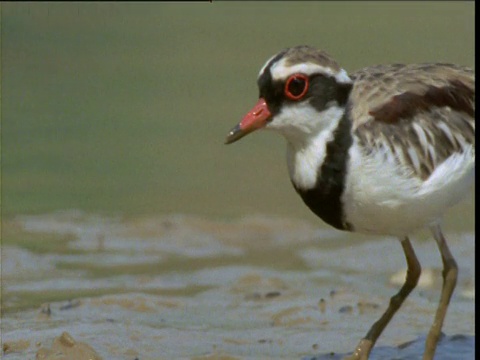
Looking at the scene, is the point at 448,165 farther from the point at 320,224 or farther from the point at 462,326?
the point at 320,224

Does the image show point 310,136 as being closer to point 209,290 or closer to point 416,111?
point 416,111

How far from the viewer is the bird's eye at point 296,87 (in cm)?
632

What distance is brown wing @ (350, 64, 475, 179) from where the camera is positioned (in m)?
6.48

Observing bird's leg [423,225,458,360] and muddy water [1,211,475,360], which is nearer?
bird's leg [423,225,458,360]

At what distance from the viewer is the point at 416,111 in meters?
6.67

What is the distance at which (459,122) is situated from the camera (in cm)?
682

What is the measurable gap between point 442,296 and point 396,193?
790mm

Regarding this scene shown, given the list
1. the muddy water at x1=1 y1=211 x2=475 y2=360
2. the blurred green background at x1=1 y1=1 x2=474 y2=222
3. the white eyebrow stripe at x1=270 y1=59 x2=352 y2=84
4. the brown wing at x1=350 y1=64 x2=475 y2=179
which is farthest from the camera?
the blurred green background at x1=1 y1=1 x2=474 y2=222

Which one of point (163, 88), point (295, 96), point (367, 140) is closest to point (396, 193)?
point (367, 140)

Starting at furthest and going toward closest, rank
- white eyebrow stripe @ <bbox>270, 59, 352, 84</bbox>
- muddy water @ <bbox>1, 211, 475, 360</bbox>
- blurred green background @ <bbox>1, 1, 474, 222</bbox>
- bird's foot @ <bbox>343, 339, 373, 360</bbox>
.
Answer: blurred green background @ <bbox>1, 1, 474, 222</bbox> < muddy water @ <bbox>1, 211, 475, 360</bbox> < bird's foot @ <bbox>343, 339, 373, 360</bbox> < white eyebrow stripe @ <bbox>270, 59, 352, 84</bbox>

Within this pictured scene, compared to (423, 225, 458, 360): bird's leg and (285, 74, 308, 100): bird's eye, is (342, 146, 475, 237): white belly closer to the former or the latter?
(423, 225, 458, 360): bird's leg

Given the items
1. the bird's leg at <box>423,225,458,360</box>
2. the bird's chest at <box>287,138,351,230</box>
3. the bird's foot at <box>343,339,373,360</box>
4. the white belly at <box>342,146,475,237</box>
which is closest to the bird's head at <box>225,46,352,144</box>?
the bird's chest at <box>287,138,351,230</box>

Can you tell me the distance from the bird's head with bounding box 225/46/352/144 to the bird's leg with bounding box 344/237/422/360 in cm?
102

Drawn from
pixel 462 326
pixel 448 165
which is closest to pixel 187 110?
pixel 462 326
